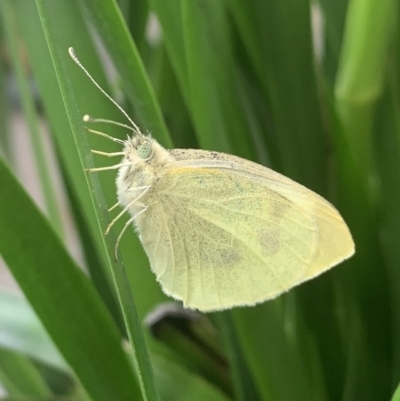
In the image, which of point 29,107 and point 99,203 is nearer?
point 99,203

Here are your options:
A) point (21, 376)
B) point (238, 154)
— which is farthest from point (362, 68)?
point (21, 376)

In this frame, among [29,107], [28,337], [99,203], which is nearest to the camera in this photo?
[99,203]

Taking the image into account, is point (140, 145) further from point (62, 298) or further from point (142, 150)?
A: point (62, 298)

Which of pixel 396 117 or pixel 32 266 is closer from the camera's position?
pixel 32 266

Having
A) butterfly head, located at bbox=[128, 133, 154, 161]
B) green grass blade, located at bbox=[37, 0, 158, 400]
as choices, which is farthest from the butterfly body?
green grass blade, located at bbox=[37, 0, 158, 400]

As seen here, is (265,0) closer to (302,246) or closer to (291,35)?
(291,35)

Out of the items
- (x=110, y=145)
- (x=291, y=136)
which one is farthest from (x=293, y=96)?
(x=110, y=145)

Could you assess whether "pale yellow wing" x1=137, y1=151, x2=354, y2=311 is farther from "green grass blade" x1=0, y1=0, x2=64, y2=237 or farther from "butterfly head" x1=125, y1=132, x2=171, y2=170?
"green grass blade" x1=0, y1=0, x2=64, y2=237
